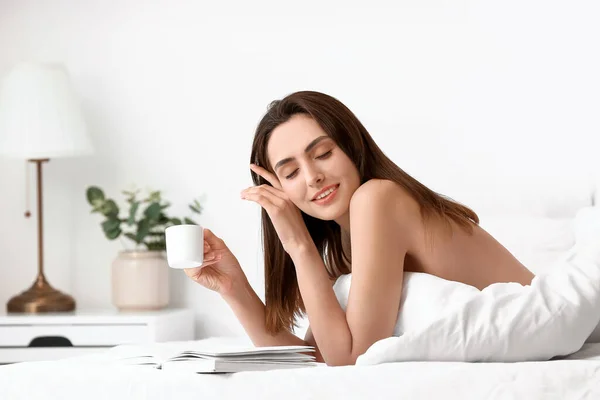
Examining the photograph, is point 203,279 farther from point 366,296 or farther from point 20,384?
point 20,384

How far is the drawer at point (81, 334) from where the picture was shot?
2844 mm

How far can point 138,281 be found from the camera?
3.04 m

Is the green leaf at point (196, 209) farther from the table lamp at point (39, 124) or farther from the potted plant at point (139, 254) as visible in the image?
the table lamp at point (39, 124)

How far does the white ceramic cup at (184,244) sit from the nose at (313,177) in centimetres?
26

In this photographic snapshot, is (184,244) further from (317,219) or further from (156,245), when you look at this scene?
(156,245)

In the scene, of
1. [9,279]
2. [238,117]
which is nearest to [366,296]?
[238,117]

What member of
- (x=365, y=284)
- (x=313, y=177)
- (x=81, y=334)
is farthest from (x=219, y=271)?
(x=81, y=334)

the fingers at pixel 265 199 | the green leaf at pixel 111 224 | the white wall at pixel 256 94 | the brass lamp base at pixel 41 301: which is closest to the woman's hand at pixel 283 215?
the fingers at pixel 265 199

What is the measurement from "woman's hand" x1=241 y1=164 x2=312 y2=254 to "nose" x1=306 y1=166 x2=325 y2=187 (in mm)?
79

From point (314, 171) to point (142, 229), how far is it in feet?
5.14

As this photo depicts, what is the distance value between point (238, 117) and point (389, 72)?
653 millimetres

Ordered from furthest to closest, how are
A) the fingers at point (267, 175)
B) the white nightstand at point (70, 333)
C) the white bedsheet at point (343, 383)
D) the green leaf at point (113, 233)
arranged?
the green leaf at point (113, 233) < the white nightstand at point (70, 333) < the fingers at point (267, 175) < the white bedsheet at point (343, 383)

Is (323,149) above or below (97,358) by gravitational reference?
above

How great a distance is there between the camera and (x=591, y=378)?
3.66ft
